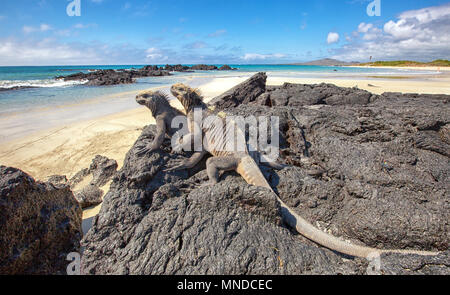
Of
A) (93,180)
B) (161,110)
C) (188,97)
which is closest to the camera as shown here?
(161,110)

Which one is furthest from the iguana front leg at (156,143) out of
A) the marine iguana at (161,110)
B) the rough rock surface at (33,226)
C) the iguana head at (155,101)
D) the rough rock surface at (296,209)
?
the rough rock surface at (33,226)

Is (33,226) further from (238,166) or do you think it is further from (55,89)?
(55,89)

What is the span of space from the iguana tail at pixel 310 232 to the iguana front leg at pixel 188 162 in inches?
26.8

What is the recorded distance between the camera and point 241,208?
2451 millimetres

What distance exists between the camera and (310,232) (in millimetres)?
2494

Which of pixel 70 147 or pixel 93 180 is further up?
pixel 70 147

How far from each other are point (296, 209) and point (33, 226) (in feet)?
9.99

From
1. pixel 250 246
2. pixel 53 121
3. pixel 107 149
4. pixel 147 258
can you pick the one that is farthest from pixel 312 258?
pixel 53 121

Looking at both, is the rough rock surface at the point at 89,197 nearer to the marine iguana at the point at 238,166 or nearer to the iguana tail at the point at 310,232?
the marine iguana at the point at 238,166

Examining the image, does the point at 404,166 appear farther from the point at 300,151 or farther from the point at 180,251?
the point at 180,251

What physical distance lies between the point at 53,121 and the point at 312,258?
12.5 metres

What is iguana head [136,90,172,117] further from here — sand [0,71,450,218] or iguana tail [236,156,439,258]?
sand [0,71,450,218]

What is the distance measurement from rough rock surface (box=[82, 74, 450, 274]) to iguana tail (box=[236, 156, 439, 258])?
0.10 m

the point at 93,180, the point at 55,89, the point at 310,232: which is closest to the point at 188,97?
the point at 310,232
